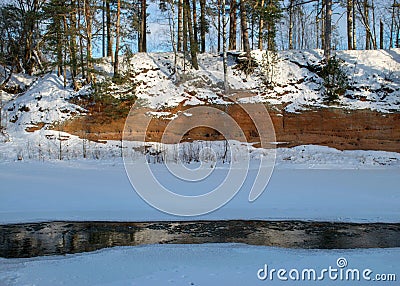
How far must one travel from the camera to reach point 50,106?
22.7m

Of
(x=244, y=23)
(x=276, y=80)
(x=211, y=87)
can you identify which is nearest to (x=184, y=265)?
(x=211, y=87)

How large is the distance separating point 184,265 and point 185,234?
6.85 ft

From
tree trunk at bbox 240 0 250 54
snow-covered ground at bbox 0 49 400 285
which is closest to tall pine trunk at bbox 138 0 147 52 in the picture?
snow-covered ground at bbox 0 49 400 285

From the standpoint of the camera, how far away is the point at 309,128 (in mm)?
20406

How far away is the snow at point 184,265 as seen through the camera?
4.75 meters

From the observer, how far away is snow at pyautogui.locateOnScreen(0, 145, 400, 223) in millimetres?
8867

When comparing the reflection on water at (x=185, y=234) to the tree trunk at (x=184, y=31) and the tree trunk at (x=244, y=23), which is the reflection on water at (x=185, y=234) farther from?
the tree trunk at (x=184, y=31)

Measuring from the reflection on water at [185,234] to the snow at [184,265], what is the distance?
0.56 m

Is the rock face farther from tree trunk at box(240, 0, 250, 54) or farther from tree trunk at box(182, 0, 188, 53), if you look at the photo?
tree trunk at box(182, 0, 188, 53)

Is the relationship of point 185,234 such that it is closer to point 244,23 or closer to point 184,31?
point 184,31

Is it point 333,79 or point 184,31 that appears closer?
point 333,79

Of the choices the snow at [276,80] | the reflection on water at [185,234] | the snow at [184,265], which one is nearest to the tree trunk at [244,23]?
the snow at [276,80]

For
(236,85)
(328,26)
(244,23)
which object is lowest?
(236,85)

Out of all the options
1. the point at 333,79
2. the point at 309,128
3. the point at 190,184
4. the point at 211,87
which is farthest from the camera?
the point at 211,87
